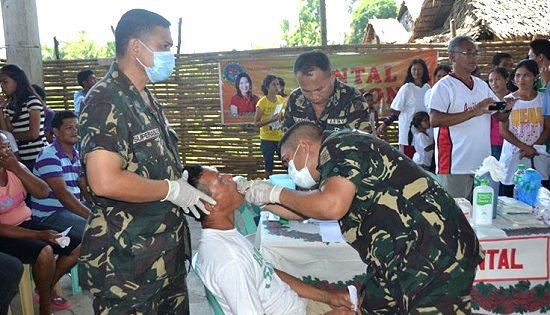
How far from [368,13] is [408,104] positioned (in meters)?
27.9

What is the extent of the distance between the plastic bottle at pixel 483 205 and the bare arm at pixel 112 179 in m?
1.60

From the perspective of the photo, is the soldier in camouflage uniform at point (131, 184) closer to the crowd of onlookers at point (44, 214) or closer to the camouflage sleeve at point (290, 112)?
the crowd of onlookers at point (44, 214)

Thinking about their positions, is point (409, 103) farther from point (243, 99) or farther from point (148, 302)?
point (148, 302)

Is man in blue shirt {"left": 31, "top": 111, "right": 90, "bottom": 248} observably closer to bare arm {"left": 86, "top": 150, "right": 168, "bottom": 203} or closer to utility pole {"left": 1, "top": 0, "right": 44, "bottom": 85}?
bare arm {"left": 86, "top": 150, "right": 168, "bottom": 203}

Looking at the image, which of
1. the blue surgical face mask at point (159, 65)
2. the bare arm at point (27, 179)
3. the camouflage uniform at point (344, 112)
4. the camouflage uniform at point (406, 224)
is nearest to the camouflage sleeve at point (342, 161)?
the camouflage uniform at point (406, 224)

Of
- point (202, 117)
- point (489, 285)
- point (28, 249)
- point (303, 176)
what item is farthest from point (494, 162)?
point (202, 117)

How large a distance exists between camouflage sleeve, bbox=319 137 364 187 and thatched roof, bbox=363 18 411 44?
1095cm

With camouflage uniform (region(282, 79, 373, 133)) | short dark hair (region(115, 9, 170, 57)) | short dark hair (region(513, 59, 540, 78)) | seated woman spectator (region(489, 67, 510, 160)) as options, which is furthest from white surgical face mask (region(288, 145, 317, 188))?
seated woman spectator (region(489, 67, 510, 160))

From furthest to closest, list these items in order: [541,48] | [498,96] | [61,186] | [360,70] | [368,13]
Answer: [368,13], [360,70], [498,96], [541,48], [61,186]

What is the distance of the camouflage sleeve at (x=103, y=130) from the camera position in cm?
→ 171

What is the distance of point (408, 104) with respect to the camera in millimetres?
5512

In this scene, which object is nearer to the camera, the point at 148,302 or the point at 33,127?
the point at 148,302

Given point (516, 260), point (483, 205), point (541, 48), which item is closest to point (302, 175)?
point (483, 205)

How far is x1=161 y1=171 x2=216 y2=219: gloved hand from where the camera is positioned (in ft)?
5.97
